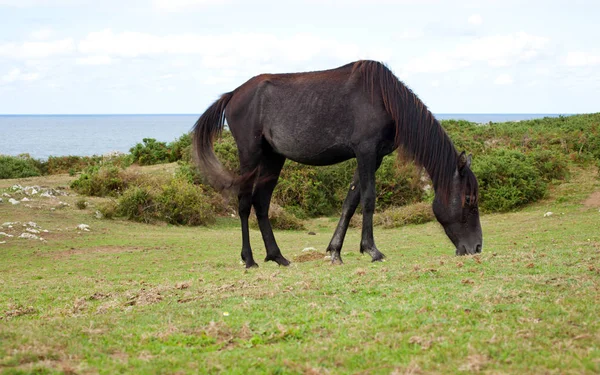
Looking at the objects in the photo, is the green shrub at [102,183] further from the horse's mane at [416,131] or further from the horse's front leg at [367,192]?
the horse's mane at [416,131]

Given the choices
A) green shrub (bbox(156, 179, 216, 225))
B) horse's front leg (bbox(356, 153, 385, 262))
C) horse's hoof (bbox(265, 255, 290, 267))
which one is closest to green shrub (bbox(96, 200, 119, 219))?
green shrub (bbox(156, 179, 216, 225))

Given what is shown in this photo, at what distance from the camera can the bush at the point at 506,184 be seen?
18469 millimetres

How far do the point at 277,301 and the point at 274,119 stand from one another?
3762 mm

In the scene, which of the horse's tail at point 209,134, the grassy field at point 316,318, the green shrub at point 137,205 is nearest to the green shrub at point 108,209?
the green shrub at point 137,205

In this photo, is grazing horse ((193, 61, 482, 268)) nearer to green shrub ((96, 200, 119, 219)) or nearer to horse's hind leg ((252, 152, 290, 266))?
horse's hind leg ((252, 152, 290, 266))

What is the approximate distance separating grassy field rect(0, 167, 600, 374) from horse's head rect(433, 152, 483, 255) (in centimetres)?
53

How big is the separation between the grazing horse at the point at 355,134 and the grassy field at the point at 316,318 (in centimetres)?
78

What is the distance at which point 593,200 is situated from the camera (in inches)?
703

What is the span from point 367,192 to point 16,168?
20219 millimetres

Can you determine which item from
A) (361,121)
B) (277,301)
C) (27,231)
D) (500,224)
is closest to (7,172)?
(27,231)

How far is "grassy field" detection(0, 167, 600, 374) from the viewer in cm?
417

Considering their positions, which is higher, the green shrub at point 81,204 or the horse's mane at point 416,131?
the horse's mane at point 416,131

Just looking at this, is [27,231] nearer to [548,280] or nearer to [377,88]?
[377,88]

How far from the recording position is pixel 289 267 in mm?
9344
